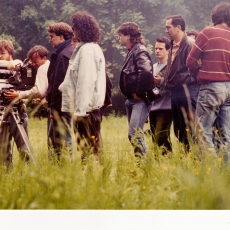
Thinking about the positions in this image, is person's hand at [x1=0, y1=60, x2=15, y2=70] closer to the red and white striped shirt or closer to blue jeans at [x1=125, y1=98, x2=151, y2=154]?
blue jeans at [x1=125, y1=98, x2=151, y2=154]

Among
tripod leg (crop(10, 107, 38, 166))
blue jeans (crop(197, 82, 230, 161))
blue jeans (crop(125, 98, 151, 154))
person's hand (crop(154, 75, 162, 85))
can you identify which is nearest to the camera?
blue jeans (crop(197, 82, 230, 161))

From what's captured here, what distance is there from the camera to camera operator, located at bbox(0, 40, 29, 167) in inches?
165

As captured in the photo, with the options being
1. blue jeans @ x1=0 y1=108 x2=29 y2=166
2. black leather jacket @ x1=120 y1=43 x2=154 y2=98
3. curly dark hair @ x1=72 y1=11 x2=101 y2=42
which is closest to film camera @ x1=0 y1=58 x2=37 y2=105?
blue jeans @ x1=0 y1=108 x2=29 y2=166

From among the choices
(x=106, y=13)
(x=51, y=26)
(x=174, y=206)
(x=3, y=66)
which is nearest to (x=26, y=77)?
(x=3, y=66)

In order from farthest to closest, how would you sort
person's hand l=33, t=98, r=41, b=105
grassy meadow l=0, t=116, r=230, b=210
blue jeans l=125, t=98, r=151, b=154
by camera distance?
blue jeans l=125, t=98, r=151, b=154 → person's hand l=33, t=98, r=41, b=105 → grassy meadow l=0, t=116, r=230, b=210

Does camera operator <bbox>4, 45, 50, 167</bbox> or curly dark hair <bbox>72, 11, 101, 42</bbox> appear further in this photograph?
camera operator <bbox>4, 45, 50, 167</bbox>

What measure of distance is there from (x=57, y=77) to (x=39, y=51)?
32 cm

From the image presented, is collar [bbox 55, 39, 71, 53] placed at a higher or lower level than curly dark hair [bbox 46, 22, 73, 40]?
lower

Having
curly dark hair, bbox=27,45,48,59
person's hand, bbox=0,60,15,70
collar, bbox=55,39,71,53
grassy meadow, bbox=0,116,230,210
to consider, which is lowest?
grassy meadow, bbox=0,116,230,210

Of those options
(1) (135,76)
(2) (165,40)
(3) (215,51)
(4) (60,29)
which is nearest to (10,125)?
(4) (60,29)

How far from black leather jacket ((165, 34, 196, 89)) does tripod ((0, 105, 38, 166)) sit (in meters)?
1.32

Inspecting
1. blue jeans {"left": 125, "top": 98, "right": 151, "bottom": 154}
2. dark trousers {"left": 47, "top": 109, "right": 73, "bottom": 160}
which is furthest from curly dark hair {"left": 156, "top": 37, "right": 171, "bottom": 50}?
dark trousers {"left": 47, "top": 109, "right": 73, "bottom": 160}

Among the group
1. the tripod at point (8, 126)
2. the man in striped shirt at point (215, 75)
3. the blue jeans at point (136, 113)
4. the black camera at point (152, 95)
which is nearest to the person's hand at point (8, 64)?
the tripod at point (8, 126)
